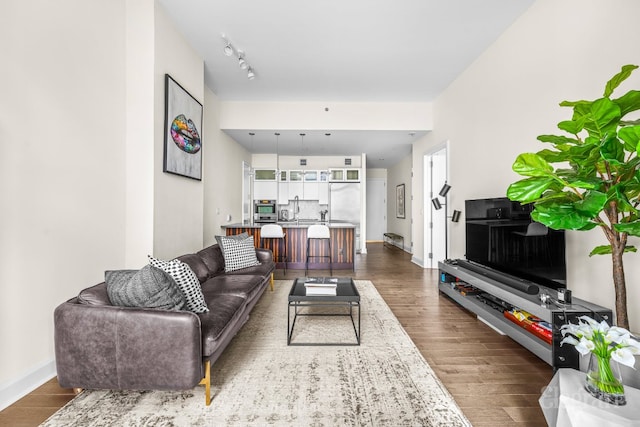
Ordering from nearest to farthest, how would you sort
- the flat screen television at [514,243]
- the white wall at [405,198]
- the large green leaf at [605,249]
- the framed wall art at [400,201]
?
1. the large green leaf at [605,249]
2. the flat screen television at [514,243]
3. the white wall at [405,198]
4. the framed wall art at [400,201]

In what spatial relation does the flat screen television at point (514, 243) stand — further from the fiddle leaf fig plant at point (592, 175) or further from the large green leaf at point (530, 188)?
the large green leaf at point (530, 188)

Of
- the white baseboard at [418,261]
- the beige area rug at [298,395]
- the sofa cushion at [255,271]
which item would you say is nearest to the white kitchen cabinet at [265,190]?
the white baseboard at [418,261]

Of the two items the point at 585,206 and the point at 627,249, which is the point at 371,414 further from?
the point at 627,249

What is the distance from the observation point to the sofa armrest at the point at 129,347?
5.19ft

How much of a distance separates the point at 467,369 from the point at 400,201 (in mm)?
6655

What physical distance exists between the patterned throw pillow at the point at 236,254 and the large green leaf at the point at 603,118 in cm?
332

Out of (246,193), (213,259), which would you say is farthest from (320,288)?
(246,193)

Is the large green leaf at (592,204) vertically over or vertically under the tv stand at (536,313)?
over

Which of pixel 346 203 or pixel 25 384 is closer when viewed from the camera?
pixel 25 384

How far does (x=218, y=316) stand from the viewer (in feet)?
6.38

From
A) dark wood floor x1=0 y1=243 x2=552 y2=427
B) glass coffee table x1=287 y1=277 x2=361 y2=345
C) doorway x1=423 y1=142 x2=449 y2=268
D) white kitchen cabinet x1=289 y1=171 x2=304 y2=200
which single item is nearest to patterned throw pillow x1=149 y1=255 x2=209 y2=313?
Answer: glass coffee table x1=287 y1=277 x2=361 y2=345

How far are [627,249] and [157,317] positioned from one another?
2570mm

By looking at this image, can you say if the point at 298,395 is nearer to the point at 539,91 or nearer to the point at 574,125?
the point at 574,125

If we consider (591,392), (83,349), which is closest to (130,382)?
(83,349)
